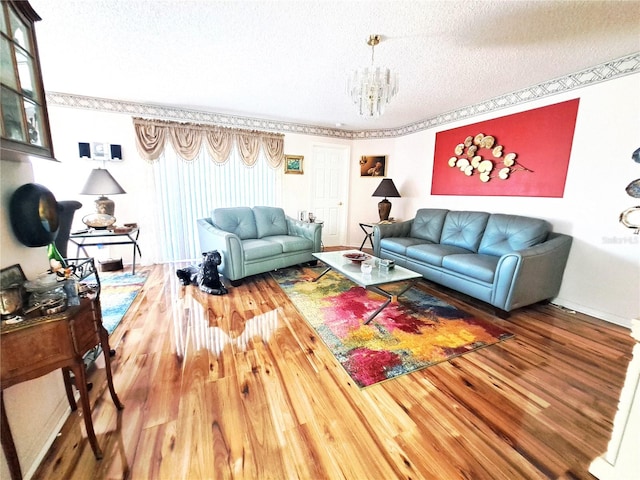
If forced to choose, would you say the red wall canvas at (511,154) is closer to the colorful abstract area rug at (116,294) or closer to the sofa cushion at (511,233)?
the sofa cushion at (511,233)

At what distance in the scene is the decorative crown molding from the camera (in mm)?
2363

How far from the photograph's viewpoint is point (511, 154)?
3.10 m

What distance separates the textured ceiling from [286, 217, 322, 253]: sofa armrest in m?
1.71

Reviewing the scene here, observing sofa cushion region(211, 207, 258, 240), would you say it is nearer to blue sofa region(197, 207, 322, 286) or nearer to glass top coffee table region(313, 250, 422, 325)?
blue sofa region(197, 207, 322, 286)

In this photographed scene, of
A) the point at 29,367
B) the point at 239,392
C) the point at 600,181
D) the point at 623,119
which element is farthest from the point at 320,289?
the point at 623,119

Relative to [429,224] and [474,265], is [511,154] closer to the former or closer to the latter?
[429,224]

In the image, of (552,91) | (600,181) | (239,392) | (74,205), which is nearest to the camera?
(239,392)

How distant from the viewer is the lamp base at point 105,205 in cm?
333

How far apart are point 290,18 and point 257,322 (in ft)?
7.81

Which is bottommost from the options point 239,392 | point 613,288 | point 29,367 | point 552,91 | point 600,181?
point 239,392

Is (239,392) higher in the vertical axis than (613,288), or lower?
lower

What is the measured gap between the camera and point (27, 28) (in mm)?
1118

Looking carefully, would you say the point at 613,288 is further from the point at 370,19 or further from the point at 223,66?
the point at 223,66

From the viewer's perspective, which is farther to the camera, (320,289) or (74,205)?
(320,289)
